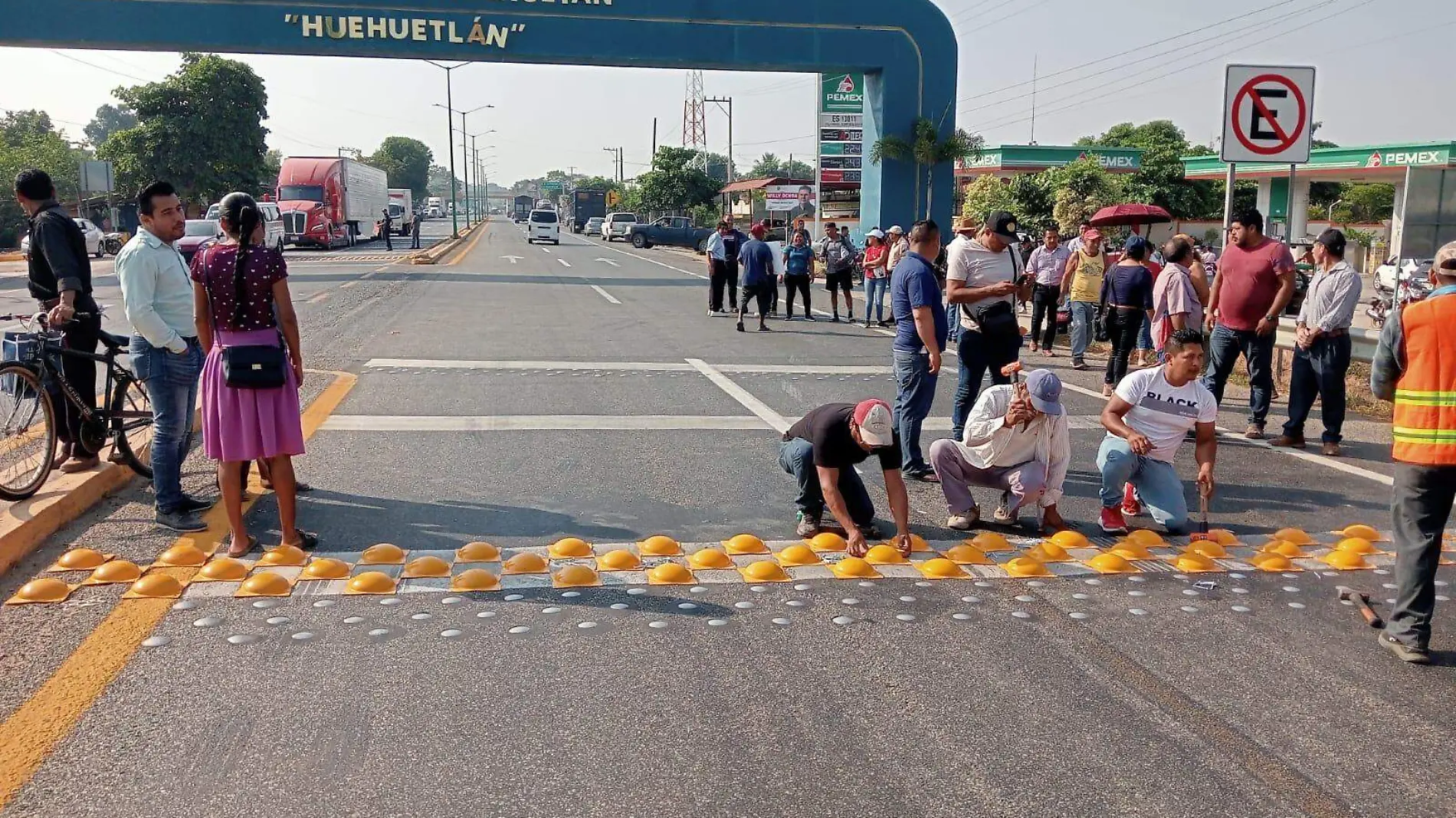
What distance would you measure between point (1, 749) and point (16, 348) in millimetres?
3350

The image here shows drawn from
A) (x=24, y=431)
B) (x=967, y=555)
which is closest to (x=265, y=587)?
(x=24, y=431)

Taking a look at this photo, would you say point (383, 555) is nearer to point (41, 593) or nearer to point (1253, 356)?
point (41, 593)

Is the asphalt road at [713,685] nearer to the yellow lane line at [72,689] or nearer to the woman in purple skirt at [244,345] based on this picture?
the yellow lane line at [72,689]

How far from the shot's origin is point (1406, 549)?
431 centimetres

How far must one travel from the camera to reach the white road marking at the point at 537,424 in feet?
27.4

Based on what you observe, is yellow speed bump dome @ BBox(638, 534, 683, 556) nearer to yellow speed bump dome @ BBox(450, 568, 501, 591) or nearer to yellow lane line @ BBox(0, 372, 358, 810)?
yellow speed bump dome @ BBox(450, 568, 501, 591)

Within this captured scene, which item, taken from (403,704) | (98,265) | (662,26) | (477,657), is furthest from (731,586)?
(98,265)

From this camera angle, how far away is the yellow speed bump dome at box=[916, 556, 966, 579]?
5.22 metres

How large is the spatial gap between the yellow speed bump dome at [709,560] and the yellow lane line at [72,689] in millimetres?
2223

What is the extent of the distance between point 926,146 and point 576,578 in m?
22.4

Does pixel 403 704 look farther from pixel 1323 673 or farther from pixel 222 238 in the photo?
pixel 1323 673

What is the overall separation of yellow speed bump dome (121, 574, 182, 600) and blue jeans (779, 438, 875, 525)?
9.79ft

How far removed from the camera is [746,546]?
559 centimetres

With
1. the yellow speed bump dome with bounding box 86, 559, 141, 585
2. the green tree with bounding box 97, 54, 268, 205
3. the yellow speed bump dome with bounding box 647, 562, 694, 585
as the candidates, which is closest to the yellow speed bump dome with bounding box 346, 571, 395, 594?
the yellow speed bump dome with bounding box 86, 559, 141, 585
